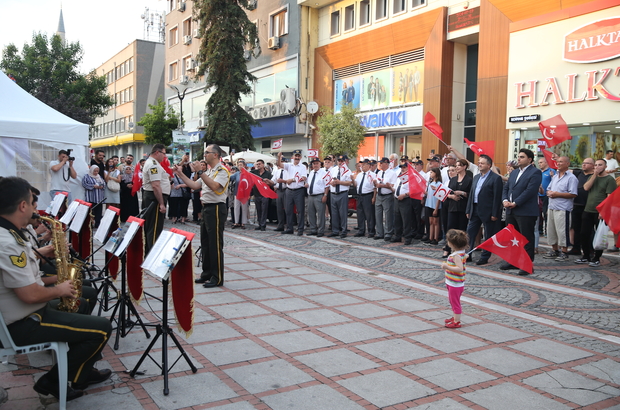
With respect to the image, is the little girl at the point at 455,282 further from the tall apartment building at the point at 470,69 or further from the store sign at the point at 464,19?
the store sign at the point at 464,19

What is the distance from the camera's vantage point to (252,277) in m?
8.05

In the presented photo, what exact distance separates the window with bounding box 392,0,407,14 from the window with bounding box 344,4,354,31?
3213mm

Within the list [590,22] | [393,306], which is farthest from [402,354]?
[590,22]

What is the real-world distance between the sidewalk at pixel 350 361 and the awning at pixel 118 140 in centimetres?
4895

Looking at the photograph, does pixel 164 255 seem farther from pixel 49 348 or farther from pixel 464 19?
pixel 464 19

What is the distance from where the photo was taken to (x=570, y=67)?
17062mm

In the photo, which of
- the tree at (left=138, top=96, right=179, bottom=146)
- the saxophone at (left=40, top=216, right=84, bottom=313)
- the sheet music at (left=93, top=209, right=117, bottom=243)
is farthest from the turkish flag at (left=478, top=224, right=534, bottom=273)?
the tree at (left=138, top=96, right=179, bottom=146)

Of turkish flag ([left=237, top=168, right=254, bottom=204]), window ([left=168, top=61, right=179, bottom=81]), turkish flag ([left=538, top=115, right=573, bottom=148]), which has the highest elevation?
window ([left=168, top=61, right=179, bottom=81])

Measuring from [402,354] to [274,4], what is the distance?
31031 millimetres

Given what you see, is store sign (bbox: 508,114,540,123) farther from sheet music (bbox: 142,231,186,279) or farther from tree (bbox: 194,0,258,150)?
sheet music (bbox: 142,231,186,279)

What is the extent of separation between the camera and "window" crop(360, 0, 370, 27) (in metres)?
26.8

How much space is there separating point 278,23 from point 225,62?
747 centimetres

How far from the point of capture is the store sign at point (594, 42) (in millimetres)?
15676

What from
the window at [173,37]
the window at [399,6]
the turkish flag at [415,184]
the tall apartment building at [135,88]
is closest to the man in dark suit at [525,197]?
the turkish flag at [415,184]
